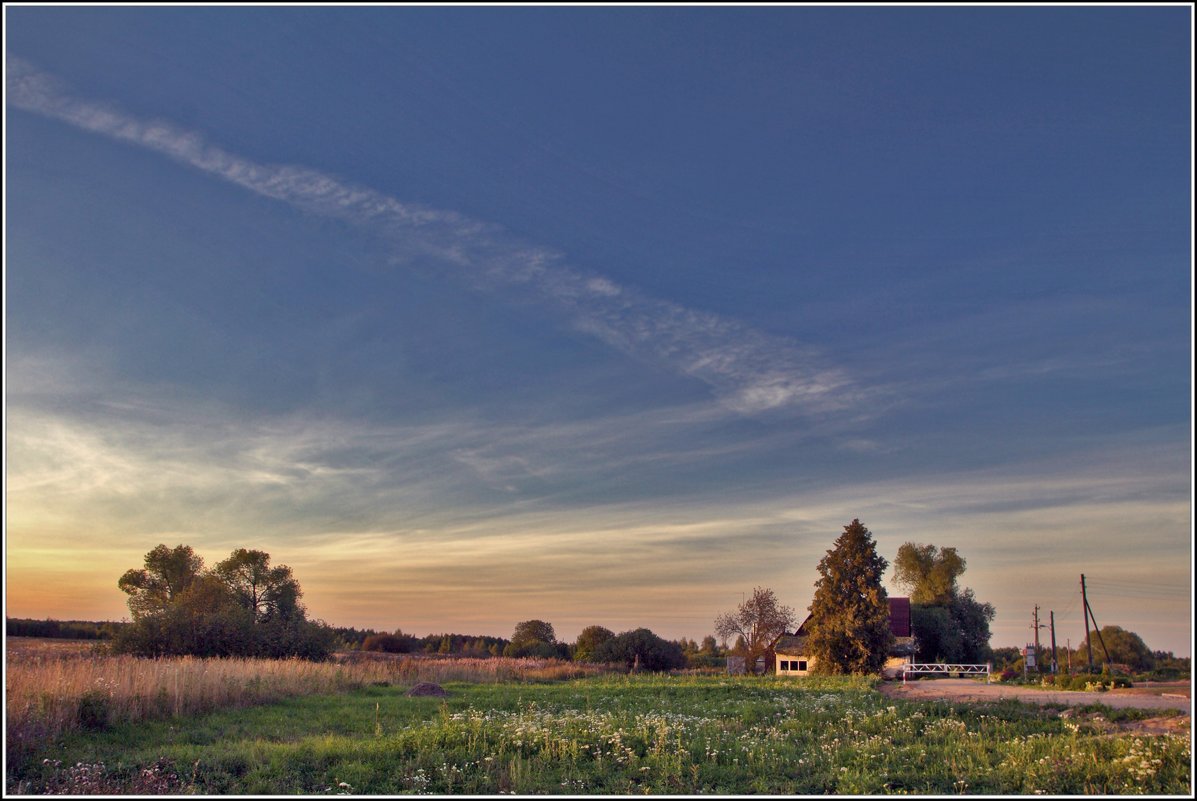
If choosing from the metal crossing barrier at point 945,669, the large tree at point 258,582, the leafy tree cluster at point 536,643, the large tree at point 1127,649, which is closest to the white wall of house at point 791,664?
the metal crossing barrier at point 945,669

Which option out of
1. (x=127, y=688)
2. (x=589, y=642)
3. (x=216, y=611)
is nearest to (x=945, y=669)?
(x=589, y=642)

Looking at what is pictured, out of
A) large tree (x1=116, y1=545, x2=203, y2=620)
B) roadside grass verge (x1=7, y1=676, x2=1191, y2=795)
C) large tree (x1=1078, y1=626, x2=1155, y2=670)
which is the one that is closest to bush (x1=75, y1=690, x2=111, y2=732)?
roadside grass verge (x1=7, y1=676, x2=1191, y2=795)

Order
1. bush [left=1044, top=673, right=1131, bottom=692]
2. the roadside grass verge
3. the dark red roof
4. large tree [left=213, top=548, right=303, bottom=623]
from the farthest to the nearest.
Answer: the dark red roof < large tree [left=213, top=548, right=303, bottom=623] < bush [left=1044, top=673, right=1131, bottom=692] < the roadside grass verge

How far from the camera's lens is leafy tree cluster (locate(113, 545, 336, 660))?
1282 inches

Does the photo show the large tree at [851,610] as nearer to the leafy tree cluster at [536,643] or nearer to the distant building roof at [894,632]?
the distant building roof at [894,632]

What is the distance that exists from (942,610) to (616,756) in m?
50.7

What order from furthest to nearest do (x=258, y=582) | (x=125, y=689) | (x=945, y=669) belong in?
(x=258, y=582) < (x=945, y=669) < (x=125, y=689)

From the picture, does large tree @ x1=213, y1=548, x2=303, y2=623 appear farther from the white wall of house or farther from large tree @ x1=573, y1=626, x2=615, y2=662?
the white wall of house

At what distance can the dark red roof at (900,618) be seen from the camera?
5322 centimetres

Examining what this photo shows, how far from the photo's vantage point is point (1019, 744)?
12.7 meters

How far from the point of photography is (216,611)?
1508 inches

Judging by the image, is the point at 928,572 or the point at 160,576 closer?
the point at 160,576

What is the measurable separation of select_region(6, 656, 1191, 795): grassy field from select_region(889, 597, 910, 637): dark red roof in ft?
126

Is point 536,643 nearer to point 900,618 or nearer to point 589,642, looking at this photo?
point 589,642
